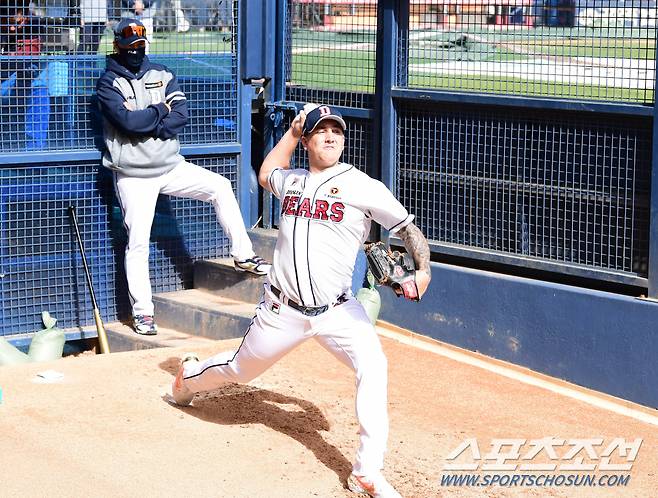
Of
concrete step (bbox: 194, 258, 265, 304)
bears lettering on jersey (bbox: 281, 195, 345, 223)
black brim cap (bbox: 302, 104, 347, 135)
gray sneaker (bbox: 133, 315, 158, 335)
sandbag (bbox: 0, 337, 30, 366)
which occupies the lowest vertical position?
sandbag (bbox: 0, 337, 30, 366)

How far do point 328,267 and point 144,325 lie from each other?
3.36m

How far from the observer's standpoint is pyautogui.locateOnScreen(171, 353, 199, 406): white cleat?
6.64m

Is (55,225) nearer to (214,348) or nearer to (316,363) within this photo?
(214,348)

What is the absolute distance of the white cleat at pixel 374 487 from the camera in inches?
215

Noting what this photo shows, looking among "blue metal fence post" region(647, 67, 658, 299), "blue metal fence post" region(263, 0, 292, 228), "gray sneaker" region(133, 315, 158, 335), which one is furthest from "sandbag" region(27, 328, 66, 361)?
"blue metal fence post" region(647, 67, 658, 299)

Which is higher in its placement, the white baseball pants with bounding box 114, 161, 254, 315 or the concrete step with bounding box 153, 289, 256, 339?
the white baseball pants with bounding box 114, 161, 254, 315

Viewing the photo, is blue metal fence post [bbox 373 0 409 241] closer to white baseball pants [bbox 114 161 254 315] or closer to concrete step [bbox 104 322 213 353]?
white baseball pants [bbox 114 161 254 315]

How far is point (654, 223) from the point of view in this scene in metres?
7.36

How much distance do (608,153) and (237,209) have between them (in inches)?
117

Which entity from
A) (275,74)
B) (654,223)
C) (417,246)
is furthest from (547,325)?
(275,74)

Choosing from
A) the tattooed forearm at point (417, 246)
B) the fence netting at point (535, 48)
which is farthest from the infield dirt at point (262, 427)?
the fence netting at point (535, 48)

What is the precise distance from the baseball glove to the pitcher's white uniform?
196mm

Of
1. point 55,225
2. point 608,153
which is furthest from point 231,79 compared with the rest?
point 608,153

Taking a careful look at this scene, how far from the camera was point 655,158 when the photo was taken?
730cm
